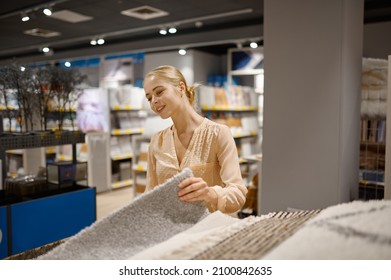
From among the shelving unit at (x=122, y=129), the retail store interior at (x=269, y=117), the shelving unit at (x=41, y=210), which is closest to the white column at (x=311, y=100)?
the retail store interior at (x=269, y=117)

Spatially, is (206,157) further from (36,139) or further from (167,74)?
(36,139)

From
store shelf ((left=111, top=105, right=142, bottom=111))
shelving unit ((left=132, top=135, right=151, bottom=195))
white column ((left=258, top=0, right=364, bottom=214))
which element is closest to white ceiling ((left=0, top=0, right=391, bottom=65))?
store shelf ((left=111, top=105, right=142, bottom=111))

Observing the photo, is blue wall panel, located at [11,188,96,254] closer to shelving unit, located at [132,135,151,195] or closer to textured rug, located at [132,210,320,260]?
shelving unit, located at [132,135,151,195]

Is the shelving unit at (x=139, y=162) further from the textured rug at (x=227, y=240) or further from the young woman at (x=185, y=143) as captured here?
the textured rug at (x=227, y=240)

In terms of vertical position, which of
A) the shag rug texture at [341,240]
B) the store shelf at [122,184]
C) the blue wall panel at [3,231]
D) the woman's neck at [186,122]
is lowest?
the store shelf at [122,184]

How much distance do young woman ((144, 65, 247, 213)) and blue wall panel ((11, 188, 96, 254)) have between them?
153 cm

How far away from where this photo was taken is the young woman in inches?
40.2

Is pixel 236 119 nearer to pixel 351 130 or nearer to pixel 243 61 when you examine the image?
pixel 243 61

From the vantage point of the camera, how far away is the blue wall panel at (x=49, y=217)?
2291 millimetres

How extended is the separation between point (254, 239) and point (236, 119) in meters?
4.28

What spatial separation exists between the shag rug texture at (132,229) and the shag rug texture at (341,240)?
0.20 metres

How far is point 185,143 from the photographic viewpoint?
3.75ft

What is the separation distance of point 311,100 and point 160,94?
3.64 ft
